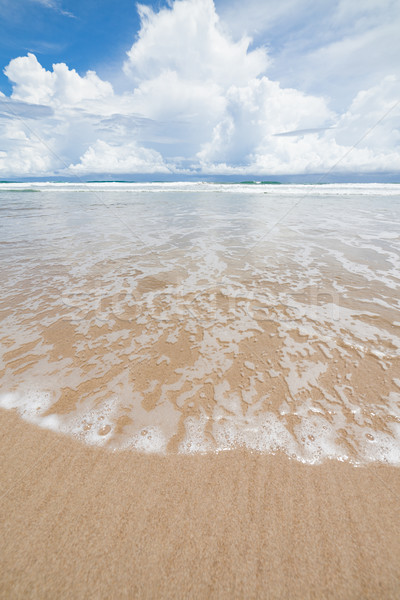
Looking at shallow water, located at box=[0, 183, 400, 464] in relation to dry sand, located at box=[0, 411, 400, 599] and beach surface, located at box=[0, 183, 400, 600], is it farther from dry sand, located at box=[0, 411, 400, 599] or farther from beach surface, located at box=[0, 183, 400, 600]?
dry sand, located at box=[0, 411, 400, 599]

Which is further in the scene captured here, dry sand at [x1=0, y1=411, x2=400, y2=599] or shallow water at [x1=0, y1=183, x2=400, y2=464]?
shallow water at [x1=0, y1=183, x2=400, y2=464]

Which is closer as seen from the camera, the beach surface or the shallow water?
the beach surface

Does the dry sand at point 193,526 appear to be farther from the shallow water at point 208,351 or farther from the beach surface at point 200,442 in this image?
the shallow water at point 208,351

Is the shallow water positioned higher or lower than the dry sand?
lower

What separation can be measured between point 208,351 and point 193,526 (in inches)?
77.0

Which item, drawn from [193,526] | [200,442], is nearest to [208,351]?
[200,442]

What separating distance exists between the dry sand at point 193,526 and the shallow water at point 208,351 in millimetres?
201

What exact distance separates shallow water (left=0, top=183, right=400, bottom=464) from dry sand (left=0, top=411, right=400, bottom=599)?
201mm

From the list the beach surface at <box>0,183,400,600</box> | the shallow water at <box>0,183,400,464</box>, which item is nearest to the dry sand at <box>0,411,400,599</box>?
the beach surface at <box>0,183,400,600</box>

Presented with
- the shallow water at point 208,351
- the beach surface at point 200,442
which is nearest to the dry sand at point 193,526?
the beach surface at point 200,442

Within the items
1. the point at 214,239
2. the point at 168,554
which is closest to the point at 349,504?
the point at 168,554

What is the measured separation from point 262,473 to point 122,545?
1083 mm

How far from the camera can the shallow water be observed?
2.40 meters

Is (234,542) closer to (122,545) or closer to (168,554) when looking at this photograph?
(168,554)
